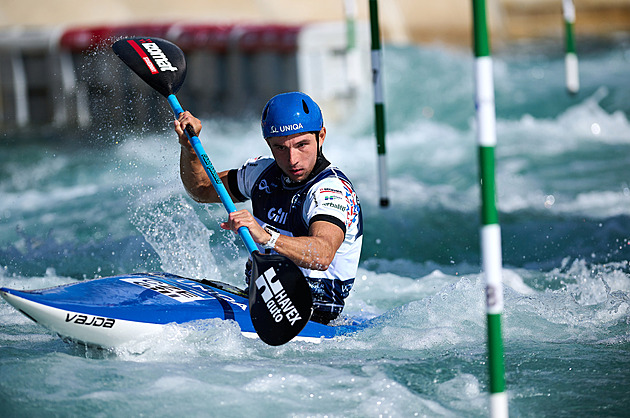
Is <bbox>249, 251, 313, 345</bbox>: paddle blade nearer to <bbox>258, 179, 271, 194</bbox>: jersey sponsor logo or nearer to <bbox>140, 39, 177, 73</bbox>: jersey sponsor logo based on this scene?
<bbox>258, 179, 271, 194</bbox>: jersey sponsor logo

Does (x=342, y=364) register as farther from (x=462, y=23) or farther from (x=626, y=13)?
(x=626, y=13)

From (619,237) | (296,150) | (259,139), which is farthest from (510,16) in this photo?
(296,150)

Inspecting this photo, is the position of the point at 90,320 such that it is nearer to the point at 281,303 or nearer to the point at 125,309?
the point at 125,309

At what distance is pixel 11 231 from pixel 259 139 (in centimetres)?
394

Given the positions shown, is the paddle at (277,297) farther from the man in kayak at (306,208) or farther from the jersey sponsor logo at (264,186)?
the jersey sponsor logo at (264,186)

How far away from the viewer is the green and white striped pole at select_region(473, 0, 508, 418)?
2320mm

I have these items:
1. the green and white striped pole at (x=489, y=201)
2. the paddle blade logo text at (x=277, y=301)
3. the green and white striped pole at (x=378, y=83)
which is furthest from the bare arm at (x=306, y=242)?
the green and white striped pole at (x=378, y=83)

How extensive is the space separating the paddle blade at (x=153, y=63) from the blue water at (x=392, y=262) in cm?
43

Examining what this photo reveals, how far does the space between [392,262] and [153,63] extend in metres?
2.31

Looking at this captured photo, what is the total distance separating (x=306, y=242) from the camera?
3041 mm

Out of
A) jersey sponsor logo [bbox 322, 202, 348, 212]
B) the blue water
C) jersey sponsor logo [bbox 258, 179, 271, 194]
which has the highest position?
jersey sponsor logo [bbox 258, 179, 271, 194]

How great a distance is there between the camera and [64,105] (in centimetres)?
1030

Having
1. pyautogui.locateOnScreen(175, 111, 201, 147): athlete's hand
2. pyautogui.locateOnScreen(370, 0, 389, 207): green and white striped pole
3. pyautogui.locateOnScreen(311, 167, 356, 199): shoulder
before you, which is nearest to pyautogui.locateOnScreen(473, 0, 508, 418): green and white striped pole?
pyautogui.locateOnScreen(311, 167, 356, 199): shoulder

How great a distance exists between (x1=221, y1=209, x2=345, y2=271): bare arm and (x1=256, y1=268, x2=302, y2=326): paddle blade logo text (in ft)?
0.39
